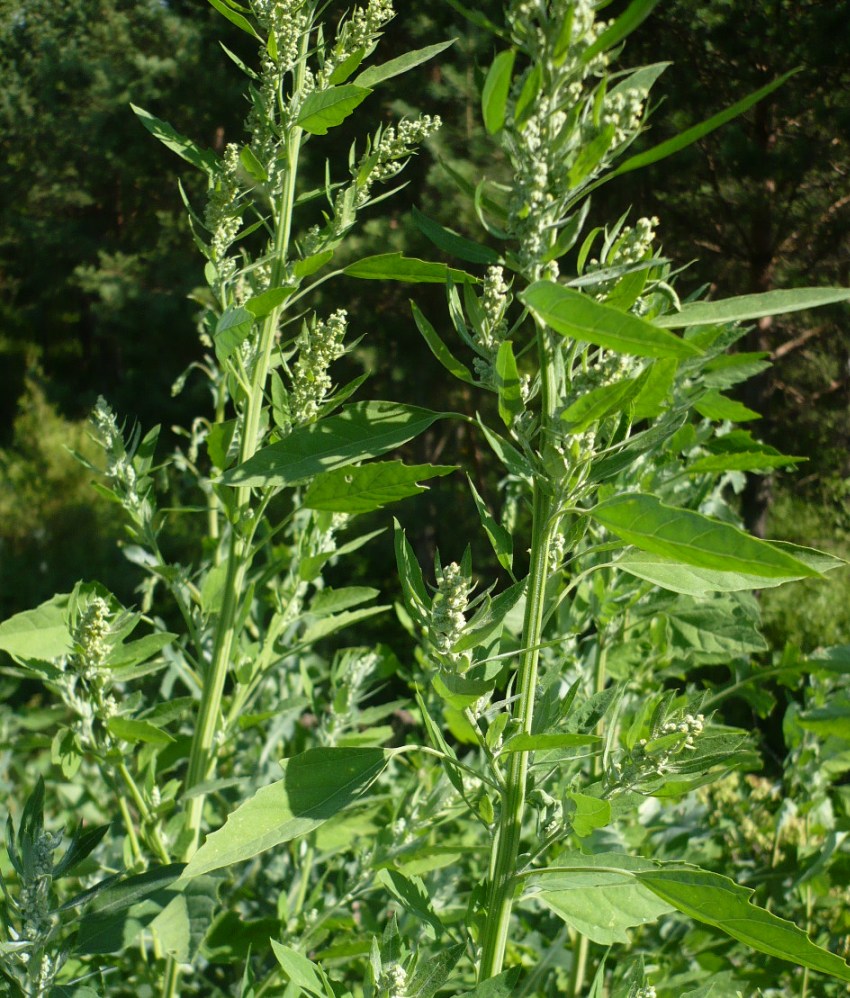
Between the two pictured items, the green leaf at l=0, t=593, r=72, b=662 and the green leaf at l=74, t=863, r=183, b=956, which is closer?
the green leaf at l=74, t=863, r=183, b=956

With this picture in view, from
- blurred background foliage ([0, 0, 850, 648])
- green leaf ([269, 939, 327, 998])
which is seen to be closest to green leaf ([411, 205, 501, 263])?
green leaf ([269, 939, 327, 998])

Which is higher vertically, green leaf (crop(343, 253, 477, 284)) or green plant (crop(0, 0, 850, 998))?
green leaf (crop(343, 253, 477, 284))

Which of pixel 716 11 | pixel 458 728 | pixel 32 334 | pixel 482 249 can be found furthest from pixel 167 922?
pixel 32 334

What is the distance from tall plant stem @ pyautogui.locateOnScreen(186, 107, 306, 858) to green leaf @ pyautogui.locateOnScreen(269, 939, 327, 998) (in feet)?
1.25

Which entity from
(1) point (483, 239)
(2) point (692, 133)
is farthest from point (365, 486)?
(1) point (483, 239)

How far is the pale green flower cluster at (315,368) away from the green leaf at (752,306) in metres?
0.48

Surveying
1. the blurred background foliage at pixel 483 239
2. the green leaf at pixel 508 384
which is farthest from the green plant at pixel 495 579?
Result: the blurred background foliage at pixel 483 239

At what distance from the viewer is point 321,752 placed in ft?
2.50

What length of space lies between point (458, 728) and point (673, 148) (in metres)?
0.63

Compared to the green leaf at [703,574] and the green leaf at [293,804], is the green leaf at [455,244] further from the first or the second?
the green leaf at [293,804]

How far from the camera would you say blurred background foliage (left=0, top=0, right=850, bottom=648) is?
17.9 ft

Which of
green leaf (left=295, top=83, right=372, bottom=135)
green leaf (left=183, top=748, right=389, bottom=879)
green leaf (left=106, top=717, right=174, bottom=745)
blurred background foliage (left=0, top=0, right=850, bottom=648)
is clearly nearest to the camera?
green leaf (left=183, top=748, right=389, bottom=879)

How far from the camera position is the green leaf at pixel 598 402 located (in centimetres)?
65

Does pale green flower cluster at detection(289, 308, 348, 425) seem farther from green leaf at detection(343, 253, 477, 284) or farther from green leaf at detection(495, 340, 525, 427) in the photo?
green leaf at detection(495, 340, 525, 427)
